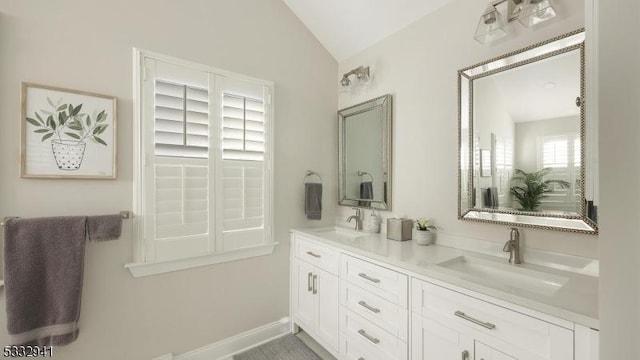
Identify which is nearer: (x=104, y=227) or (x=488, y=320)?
(x=488, y=320)

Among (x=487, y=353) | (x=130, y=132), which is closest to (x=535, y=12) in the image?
(x=487, y=353)

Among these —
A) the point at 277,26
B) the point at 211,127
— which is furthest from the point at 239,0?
the point at 211,127

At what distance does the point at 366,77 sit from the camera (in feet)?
7.36

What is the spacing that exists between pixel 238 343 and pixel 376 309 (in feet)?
3.96

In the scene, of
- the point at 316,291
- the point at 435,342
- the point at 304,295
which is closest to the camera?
the point at 435,342

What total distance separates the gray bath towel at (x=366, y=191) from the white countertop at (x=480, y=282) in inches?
15.4

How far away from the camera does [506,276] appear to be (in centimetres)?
135

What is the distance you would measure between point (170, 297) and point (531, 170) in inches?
90.9

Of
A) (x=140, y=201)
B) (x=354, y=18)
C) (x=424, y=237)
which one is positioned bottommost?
(x=424, y=237)

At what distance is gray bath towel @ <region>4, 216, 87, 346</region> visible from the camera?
1.32 metres

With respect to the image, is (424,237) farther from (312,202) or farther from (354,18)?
(354,18)

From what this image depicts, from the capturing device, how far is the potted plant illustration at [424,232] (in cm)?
175

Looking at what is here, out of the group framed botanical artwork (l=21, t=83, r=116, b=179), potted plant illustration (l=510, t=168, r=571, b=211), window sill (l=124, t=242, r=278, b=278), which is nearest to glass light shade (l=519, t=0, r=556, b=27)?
potted plant illustration (l=510, t=168, r=571, b=211)

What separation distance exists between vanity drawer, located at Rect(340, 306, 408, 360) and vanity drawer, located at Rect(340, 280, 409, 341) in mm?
32
